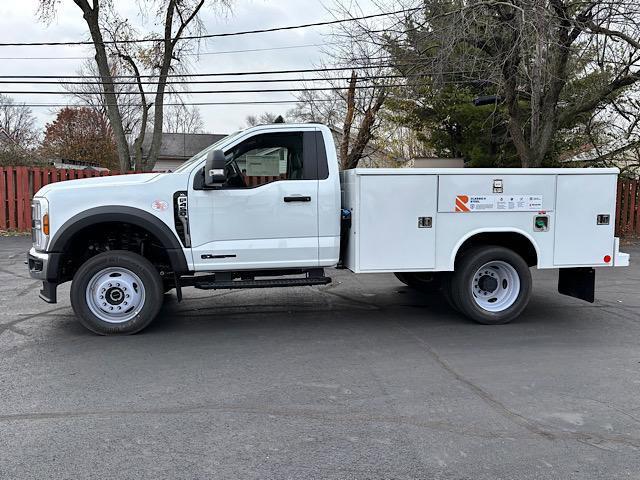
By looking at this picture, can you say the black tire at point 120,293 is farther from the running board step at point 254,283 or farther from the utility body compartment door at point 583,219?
the utility body compartment door at point 583,219

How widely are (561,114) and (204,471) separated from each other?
1594cm

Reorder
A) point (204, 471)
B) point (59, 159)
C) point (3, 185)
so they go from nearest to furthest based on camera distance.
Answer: point (204, 471)
point (3, 185)
point (59, 159)

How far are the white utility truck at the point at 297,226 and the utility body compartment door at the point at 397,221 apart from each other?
1 centimetres

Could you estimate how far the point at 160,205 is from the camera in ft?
20.1

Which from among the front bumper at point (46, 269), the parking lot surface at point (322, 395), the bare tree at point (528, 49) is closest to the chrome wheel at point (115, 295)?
the parking lot surface at point (322, 395)

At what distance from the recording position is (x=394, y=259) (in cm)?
654

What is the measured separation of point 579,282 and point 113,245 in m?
5.99

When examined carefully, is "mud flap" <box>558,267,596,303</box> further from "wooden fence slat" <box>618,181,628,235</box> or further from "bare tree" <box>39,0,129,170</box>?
"bare tree" <box>39,0,129,170</box>

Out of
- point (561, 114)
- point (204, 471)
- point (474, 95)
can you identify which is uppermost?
point (474, 95)

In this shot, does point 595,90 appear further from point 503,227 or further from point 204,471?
point 204,471

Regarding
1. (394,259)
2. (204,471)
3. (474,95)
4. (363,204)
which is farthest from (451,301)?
(474,95)

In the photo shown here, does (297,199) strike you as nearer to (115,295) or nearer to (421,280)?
(115,295)

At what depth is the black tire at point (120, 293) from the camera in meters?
6.11

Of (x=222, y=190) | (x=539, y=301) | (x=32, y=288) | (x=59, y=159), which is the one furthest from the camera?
(x=59, y=159)
